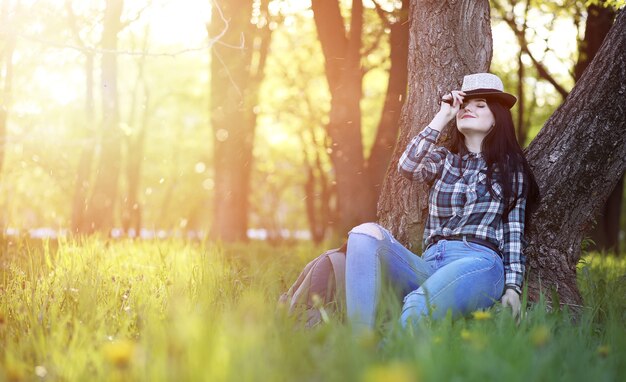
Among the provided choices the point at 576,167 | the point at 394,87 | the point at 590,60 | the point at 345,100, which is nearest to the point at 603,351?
the point at 576,167

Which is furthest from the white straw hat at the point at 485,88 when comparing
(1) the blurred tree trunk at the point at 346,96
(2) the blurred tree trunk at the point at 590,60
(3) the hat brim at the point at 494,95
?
(2) the blurred tree trunk at the point at 590,60

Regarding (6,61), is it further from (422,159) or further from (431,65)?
(422,159)

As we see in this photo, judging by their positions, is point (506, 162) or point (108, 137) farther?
point (108, 137)

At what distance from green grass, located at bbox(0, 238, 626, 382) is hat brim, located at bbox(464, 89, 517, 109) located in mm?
1420

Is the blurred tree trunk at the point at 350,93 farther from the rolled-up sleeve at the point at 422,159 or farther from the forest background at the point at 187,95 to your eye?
the rolled-up sleeve at the point at 422,159

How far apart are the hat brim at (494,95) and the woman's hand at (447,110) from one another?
2.5 inches

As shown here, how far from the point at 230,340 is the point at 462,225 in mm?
2256

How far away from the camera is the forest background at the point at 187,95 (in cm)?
861

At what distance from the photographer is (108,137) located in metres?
11.0

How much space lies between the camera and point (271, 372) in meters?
2.44

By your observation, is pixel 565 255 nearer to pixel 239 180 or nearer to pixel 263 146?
pixel 239 180

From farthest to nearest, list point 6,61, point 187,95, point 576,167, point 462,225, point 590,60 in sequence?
point 187,95 < point 6,61 < point 590,60 < point 576,167 < point 462,225

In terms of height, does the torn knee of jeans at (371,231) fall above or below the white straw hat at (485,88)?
below

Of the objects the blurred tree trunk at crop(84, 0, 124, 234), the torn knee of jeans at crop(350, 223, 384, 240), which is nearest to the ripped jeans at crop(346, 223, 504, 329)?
the torn knee of jeans at crop(350, 223, 384, 240)
